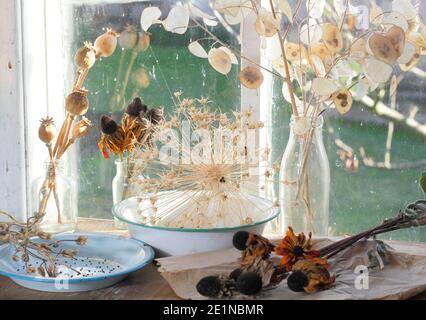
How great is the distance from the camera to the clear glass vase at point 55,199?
3.84 ft

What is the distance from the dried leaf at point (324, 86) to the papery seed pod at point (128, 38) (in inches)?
19.6

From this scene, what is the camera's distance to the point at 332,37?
1025mm

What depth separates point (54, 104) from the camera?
1.35 meters

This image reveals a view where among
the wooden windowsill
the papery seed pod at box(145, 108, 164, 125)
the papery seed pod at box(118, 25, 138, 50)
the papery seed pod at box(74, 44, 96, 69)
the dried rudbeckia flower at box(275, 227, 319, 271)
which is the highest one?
the papery seed pod at box(118, 25, 138, 50)

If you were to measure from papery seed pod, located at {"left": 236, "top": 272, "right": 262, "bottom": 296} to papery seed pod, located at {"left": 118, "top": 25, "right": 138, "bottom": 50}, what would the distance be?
0.68m

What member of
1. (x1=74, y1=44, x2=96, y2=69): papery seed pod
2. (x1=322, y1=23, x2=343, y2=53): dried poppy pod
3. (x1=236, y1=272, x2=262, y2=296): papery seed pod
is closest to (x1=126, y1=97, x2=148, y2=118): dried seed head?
(x1=74, y1=44, x2=96, y2=69): papery seed pod

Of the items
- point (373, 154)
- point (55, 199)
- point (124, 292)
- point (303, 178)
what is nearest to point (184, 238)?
point (124, 292)

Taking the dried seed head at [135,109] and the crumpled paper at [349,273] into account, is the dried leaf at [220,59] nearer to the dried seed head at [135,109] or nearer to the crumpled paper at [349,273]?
the dried seed head at [135,109]

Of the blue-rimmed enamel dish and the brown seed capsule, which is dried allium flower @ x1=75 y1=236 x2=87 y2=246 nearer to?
the blue-rimmed enamel dish

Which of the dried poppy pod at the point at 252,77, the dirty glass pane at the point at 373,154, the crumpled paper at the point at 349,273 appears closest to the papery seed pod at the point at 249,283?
the crumpled paper at the point at 349,273

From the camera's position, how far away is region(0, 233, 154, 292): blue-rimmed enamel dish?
83 cm

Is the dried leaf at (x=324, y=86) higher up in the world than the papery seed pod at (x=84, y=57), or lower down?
lower down

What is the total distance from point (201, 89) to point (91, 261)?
46 centimetres
